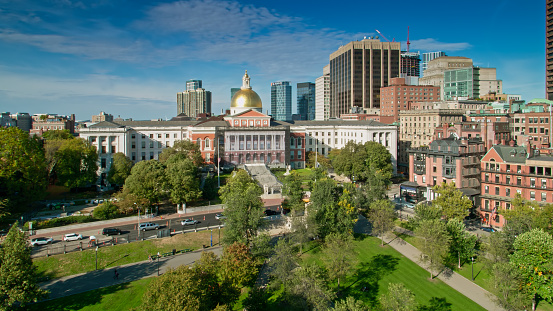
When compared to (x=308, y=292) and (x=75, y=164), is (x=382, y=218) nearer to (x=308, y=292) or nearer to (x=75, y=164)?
(x=308, y=292)

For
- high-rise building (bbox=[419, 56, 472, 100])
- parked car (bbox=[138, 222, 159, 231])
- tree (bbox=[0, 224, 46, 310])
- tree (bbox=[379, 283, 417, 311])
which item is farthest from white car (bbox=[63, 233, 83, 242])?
high-rise building (bbox=[419, 56, 472, 100])

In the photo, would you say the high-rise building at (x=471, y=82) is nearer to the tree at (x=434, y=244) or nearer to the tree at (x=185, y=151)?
the tree at (x=185, y=151)

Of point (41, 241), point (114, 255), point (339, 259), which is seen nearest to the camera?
point (339, 259)

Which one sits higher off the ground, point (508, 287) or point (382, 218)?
point (382, 218)

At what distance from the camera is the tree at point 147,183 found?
6353cm

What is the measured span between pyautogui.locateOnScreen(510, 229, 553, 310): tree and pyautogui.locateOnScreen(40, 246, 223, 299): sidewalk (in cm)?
3771

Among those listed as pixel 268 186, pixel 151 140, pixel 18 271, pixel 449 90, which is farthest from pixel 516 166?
pixel 449 90

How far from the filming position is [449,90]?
593 ft

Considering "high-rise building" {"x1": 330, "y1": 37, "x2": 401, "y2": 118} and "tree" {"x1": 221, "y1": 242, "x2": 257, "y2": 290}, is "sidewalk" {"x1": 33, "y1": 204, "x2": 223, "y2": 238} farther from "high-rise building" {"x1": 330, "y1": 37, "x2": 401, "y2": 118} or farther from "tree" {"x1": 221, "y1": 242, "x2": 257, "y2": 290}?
"high-rise building" {"x1": 330, "y1": 37, "x2": 401, "y2": 118}

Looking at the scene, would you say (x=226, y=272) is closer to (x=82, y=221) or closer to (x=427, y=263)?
(x=427, y=263)

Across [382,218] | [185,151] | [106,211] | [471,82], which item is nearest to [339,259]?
[382,218]

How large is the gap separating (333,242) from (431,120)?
78.2 m

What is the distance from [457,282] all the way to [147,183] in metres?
47.8

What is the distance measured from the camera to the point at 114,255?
49719 millimetres
